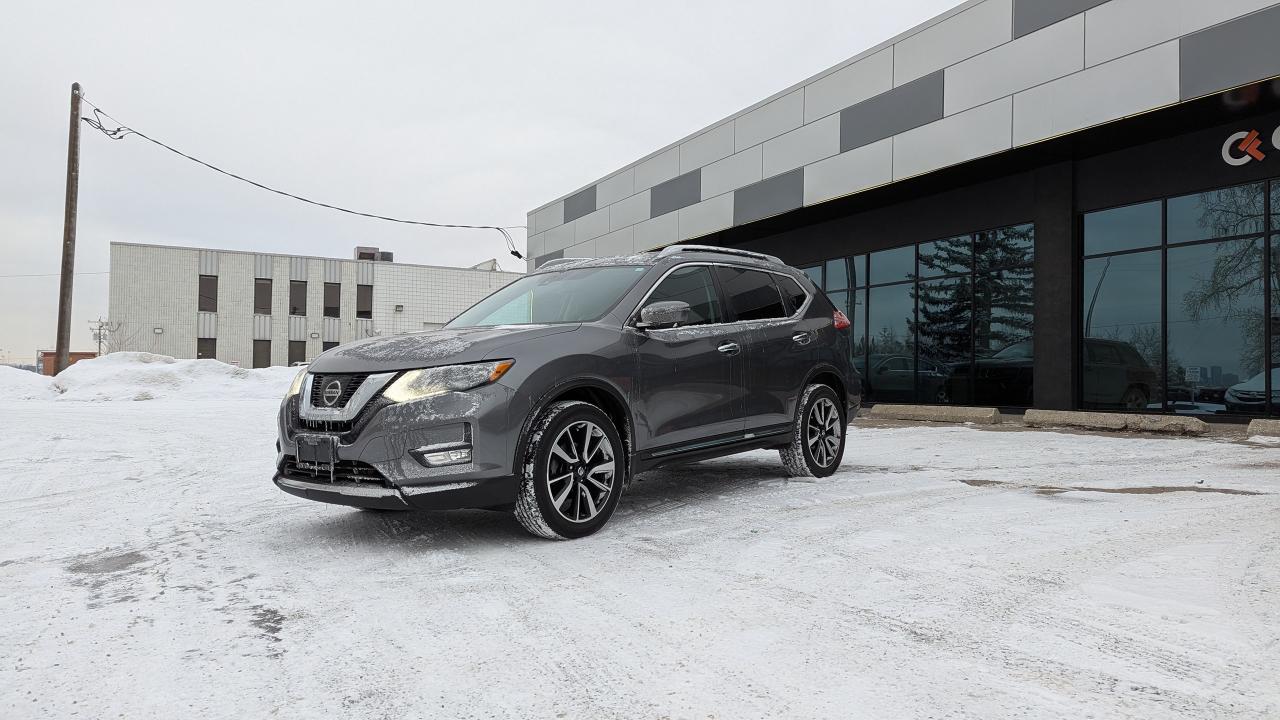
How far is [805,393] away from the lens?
667cm

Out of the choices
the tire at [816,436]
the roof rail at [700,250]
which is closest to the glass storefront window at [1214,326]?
the tire at [816,436]

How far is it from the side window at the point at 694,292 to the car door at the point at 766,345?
169 mm

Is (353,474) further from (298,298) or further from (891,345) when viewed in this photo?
(298,298)

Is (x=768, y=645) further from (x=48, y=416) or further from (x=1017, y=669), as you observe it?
(x=48, y=416)

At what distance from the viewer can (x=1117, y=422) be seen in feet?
37.9

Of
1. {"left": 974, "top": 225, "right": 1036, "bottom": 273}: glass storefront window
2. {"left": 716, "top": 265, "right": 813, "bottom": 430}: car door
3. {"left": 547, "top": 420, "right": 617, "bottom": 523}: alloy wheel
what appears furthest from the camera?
{"left": 974, "top": 225, "right": 1036, "bottom": 273}: glass storefront window

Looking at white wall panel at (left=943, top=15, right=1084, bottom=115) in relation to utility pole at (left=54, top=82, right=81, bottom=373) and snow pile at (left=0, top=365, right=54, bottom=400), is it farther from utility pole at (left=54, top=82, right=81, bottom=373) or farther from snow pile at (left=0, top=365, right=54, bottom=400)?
A: utility pole at (left=54, top=82, right=81, bottom=373)

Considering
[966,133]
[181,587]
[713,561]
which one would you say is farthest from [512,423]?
[966,133]

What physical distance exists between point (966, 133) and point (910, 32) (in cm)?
236

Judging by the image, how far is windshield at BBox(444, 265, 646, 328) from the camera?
208 inches

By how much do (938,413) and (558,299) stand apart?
1059 cm

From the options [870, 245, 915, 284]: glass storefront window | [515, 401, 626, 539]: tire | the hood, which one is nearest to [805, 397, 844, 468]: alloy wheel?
[515, 401, 626, 539]: tire

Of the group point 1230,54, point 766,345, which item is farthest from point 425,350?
point 1230,54

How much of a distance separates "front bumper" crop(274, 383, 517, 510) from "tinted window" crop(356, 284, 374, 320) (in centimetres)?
4549
